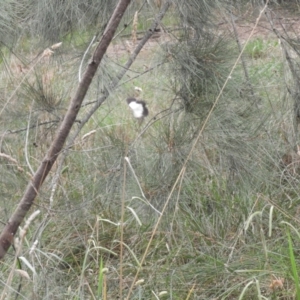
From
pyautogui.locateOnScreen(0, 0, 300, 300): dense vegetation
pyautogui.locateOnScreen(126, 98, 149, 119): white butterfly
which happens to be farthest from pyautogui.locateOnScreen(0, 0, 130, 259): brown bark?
pyautogui.locateOnScreen(0, 0, 300, 300): dense vegetation

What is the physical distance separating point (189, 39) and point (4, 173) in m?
0.71

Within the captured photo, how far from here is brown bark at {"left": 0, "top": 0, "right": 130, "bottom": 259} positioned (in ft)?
4.50

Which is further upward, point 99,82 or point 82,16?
point 82,16

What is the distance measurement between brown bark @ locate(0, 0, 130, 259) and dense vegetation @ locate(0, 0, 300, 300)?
0.41 m

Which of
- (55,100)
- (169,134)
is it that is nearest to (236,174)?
(169,134)

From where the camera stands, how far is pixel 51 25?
2.29 metres

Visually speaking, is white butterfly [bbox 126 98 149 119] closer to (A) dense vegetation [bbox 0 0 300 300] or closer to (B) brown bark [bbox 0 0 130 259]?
(B) brown bark [bbox 0 0 130 259]

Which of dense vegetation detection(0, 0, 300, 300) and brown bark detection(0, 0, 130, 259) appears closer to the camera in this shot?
brown bark detection(0, 0, 130, 259)

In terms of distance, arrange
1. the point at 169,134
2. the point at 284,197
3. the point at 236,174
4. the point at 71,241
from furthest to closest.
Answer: the point at 284,197
the point at 71,241
the point at 236,174
the point at 169,134

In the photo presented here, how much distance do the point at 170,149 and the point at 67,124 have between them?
0.67m

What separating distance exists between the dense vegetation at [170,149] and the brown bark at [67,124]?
0.41 metres

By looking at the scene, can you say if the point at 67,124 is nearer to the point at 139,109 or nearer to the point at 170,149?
the point at 139,109

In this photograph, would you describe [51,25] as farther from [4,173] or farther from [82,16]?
[4,173]

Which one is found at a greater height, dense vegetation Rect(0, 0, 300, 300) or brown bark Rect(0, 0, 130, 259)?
brown bark Rect(0, 0, 130, 259)
